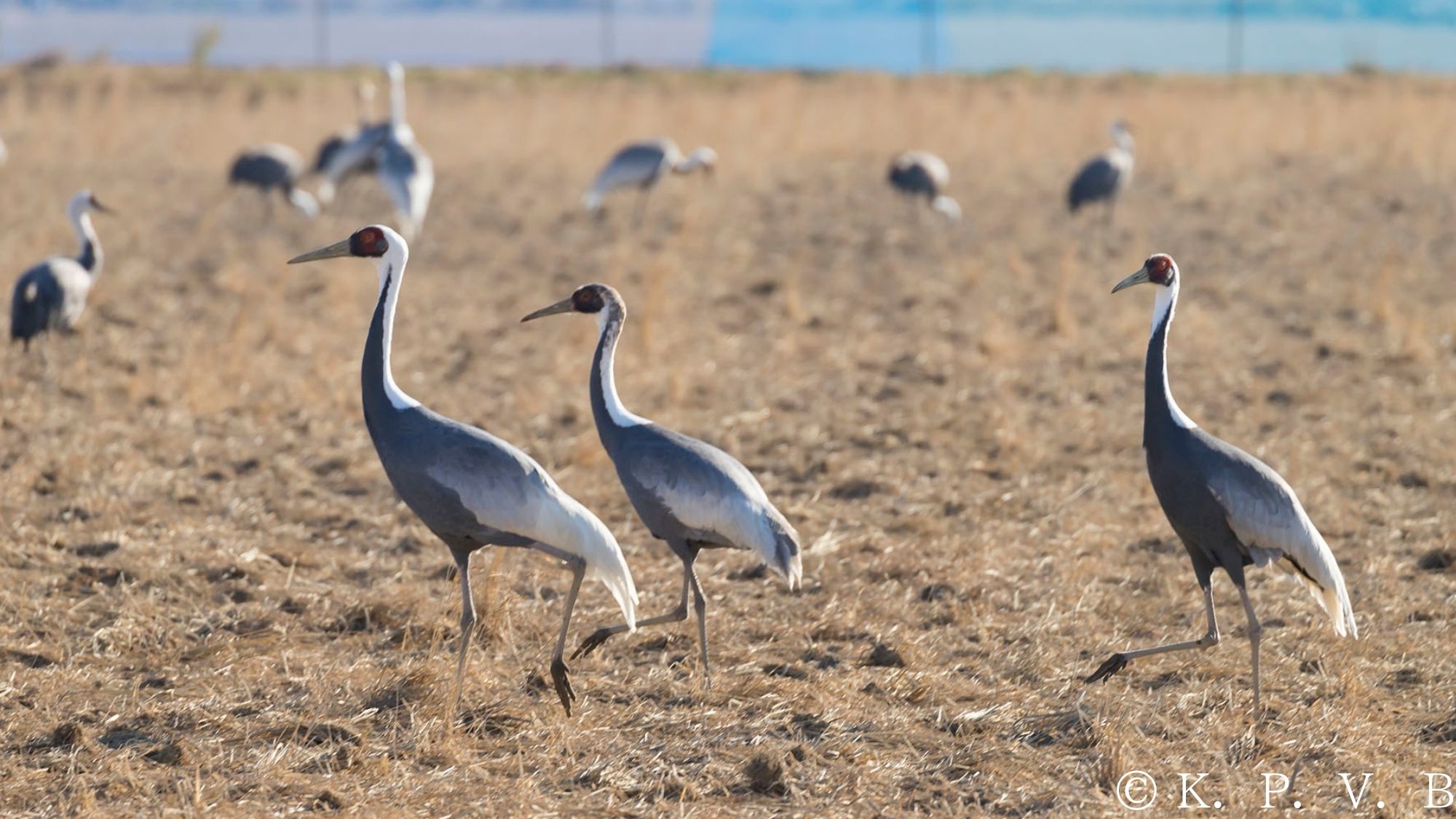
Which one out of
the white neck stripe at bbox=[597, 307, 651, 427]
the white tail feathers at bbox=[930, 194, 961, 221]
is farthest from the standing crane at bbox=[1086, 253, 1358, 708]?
the white tail feathers at bbox=[930, 194, 961, 221]

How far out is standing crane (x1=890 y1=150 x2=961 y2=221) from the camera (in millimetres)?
14320

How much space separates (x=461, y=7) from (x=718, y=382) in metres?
41.6

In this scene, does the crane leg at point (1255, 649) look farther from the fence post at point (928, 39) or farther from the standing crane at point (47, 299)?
the fence post at point (928, 39)

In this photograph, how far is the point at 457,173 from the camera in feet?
55.9

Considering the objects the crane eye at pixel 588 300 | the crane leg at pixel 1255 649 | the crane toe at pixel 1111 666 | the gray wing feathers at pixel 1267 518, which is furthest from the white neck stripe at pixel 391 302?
the crane leg at pixel 1255 649

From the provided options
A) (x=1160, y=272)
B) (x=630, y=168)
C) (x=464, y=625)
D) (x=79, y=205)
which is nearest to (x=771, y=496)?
(x=1160, y=272)

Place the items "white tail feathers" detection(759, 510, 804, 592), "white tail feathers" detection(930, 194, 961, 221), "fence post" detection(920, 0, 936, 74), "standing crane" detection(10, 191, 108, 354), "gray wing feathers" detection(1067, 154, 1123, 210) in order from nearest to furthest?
"white tail feathers" detection(759, 510, 804, 592) → "standing crane" detection(10, 191, 108, 354) → "gray wing feathers" detection(1067, 154, 1123, 210) → "white tail feathers" detection(930, 194, 961, 221) → "fence post" detection(920, 0, 936, 74)

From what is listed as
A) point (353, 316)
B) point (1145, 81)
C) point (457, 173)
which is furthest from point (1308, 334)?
point (1145, 81)

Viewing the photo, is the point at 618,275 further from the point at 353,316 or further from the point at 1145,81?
the point at 1145,81

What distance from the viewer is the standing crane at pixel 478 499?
4836 millimetres

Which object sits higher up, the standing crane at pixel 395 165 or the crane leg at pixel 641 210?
the standing crane at pixel 395 165

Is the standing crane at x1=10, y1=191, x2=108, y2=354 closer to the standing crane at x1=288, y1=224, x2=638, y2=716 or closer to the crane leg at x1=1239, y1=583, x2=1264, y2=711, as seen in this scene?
the standing crane at x1=288, y1=224, x2=638, y2=716

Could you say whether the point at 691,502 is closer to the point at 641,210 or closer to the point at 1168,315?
the point at 1168,315

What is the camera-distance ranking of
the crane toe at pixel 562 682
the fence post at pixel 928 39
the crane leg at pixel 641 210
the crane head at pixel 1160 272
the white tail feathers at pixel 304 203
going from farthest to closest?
the fence post at pixel 928 39, the white tail feathers at pixel 304 203, the crane leg at pixel 641 210, the crane head at pixel 1160 272, the crane toe at pixel 562 682
